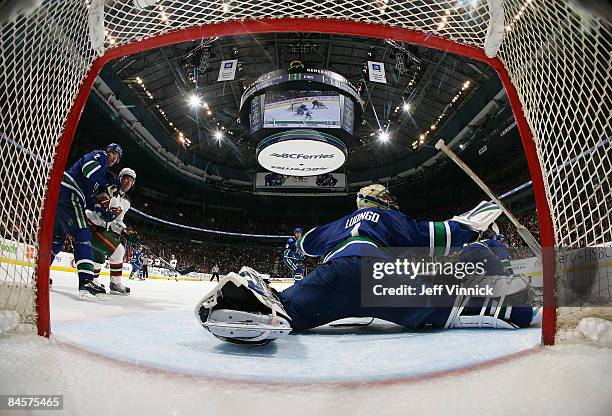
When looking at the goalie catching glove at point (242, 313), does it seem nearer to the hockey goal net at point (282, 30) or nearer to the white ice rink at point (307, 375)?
the white ice rink at point (307, 375)

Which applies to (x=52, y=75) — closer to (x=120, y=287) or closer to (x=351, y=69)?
(x=120, y=287)

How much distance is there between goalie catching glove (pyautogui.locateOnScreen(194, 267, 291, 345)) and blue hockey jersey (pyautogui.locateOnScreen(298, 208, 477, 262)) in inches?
19.2

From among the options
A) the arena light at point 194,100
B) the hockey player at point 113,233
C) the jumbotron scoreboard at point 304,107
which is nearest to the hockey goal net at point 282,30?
the hockey player at point 113,233

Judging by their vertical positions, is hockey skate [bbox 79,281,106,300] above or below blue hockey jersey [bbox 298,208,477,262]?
below

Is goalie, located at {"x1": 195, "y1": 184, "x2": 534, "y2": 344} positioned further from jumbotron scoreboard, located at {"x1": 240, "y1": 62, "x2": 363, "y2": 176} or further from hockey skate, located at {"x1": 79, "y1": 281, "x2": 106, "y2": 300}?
jumbotron scoreboard, located at {"x1": 240, "y1": 62, "x2": 363, "y2": 176}

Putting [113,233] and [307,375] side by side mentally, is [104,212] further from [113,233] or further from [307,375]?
[307,375]

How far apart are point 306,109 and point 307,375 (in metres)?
8.89

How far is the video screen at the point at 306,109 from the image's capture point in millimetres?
9266

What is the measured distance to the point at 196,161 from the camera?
17234 mm

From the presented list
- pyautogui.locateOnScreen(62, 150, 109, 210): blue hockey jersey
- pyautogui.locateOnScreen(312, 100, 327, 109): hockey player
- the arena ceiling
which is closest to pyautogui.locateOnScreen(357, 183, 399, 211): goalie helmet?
pyautogui.locateOnScreen(62, 150, 109, 210): blue hockey jersey

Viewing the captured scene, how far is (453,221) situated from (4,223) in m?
1.56

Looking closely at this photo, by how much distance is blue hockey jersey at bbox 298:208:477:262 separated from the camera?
156 cm

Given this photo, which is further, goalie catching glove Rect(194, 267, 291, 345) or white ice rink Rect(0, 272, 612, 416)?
goalie catching glove Rect(194, 267, 291, 345)

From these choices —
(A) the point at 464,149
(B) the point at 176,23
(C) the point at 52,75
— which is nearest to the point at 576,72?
(B) the point at 176,23
